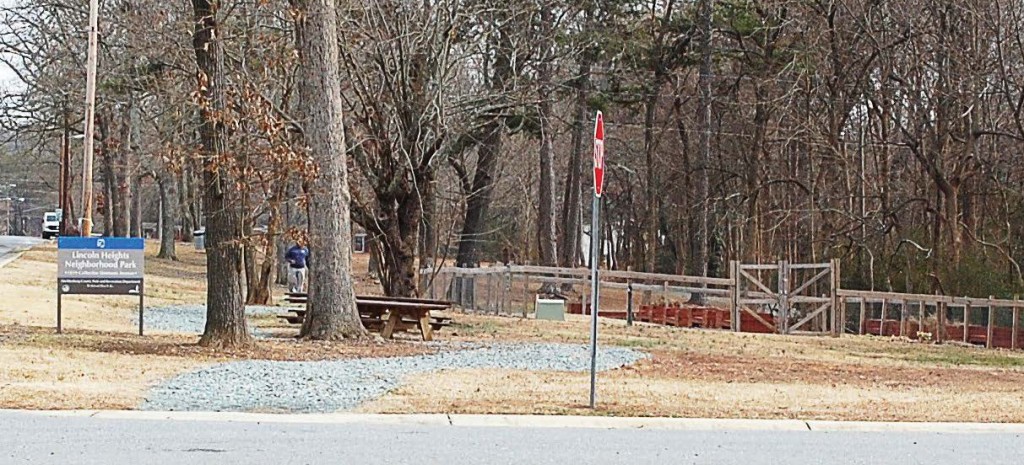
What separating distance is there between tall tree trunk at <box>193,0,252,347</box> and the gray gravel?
4.26 m

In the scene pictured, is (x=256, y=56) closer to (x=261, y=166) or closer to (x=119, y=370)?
(x=261, y=166)

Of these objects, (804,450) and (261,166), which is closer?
(804,450)

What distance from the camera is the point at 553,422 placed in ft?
37.9

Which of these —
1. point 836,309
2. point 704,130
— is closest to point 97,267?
point 836,309

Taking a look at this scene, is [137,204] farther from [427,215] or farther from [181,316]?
[427,215]

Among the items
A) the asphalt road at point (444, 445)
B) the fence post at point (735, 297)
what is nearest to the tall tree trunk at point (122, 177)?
the fence post at point (735, 297)

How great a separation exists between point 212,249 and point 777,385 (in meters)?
7.79

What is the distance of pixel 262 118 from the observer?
18734mm

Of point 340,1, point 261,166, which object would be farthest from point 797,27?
point 261,166

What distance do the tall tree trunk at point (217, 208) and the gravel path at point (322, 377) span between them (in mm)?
2034

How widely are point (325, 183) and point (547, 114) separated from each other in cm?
1291

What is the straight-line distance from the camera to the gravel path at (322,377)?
1230cm

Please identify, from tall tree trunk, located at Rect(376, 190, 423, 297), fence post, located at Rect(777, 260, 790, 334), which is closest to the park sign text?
tall tree trunk, located at Rect(376, 190, 423, 297)

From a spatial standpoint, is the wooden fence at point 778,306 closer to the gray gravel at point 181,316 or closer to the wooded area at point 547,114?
the wooded area at point 547,114
